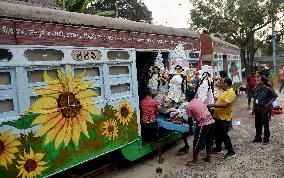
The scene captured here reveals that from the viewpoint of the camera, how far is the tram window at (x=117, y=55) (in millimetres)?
5984

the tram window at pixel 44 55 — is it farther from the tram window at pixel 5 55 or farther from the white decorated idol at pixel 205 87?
the white decorated idol at pixel 205 87

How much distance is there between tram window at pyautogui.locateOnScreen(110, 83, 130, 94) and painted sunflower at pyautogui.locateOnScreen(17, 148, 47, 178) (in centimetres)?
195

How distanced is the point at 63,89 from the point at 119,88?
58.3 inches

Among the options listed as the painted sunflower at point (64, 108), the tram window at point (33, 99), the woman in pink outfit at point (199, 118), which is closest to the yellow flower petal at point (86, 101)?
the painted sunflower at point (64, 108)

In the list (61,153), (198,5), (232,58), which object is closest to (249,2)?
(198,5)

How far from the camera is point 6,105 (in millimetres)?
4242

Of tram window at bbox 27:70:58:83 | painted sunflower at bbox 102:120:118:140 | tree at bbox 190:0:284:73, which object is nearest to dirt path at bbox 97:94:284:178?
painted sunflower at bbox 102:120:118:140

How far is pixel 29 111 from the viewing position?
4.45 m

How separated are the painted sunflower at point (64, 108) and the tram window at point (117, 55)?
742 mm

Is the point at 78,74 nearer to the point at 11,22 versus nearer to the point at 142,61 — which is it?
the point at 11,22

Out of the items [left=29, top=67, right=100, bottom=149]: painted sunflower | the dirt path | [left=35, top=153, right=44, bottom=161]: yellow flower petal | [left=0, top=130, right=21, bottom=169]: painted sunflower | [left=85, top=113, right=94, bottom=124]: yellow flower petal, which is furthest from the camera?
the dirt path

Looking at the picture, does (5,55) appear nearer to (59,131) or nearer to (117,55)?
(59,131)

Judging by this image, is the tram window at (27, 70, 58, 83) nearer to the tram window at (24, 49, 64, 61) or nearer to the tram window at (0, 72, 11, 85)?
the tram window at (24, 49, 64, 61)

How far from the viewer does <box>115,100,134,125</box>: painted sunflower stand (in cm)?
616
